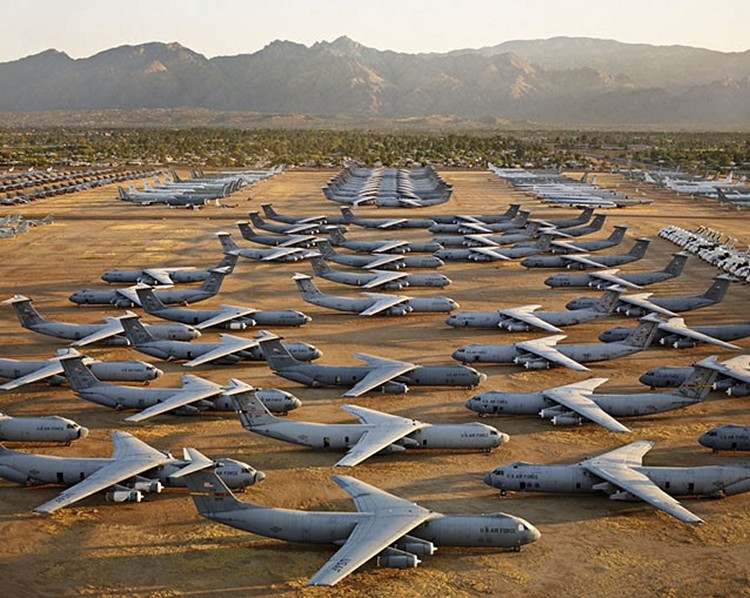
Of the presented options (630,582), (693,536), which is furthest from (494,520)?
(693,536)

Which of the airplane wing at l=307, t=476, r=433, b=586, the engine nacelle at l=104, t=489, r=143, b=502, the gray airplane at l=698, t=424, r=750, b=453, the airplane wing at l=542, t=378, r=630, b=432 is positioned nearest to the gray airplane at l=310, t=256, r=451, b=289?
the airplane wing at l=542, t=378, r=630, b=432

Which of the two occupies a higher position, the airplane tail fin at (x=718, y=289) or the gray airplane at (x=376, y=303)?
the airplane tail fin at (x=718, y=289)

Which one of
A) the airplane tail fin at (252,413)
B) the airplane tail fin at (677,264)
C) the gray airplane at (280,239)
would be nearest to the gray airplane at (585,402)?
the airplane tail fin at (252,413)

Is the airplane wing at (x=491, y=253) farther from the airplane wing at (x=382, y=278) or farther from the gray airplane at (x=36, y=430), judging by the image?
the gray airplane at (x=36, y=430)

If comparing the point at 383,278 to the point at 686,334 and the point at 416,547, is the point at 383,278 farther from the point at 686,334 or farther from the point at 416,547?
the point at 416,547

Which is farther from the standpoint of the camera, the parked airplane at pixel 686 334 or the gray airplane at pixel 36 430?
the parked airplane at pixel 686 334

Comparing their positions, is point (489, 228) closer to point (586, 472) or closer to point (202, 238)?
point (202, 238)
